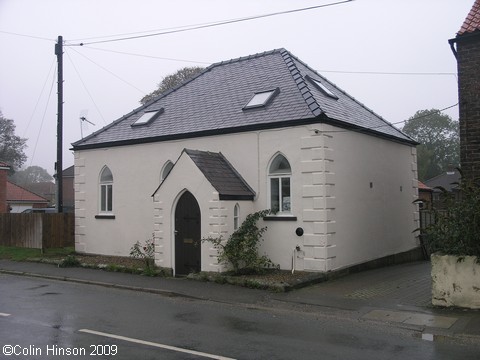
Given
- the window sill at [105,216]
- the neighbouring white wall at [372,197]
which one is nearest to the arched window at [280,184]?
the neighbouring white wall at [372,197]

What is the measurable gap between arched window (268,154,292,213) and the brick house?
188 inches

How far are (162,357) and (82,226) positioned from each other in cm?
1381

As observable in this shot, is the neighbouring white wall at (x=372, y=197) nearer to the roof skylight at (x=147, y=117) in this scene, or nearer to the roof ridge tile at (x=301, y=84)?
the roof ridge tile at (x=301, y=84)

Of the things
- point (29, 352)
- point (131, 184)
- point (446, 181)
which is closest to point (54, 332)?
point (29, 352)

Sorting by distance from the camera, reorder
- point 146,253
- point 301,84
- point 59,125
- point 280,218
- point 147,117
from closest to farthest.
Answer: point 280,218 → point 301,84 → point 146,253 → point 147,117 → point 59,125

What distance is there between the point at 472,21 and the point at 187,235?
32.5ft

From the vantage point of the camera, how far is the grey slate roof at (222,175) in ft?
44.7


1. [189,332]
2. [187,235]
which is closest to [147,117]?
[187,235]

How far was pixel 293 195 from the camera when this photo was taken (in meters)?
13.8

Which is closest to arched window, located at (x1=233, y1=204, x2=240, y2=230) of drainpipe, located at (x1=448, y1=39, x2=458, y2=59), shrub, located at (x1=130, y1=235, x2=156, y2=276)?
shrub, located at (x1=130, y1=235, x2=156, y2=276)

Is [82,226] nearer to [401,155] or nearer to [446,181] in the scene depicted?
[401,155]

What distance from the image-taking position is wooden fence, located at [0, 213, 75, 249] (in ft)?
63.2

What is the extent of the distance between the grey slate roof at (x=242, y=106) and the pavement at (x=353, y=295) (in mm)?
4755

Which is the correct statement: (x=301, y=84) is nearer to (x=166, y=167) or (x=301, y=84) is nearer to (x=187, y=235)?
(x=166, y=167)
